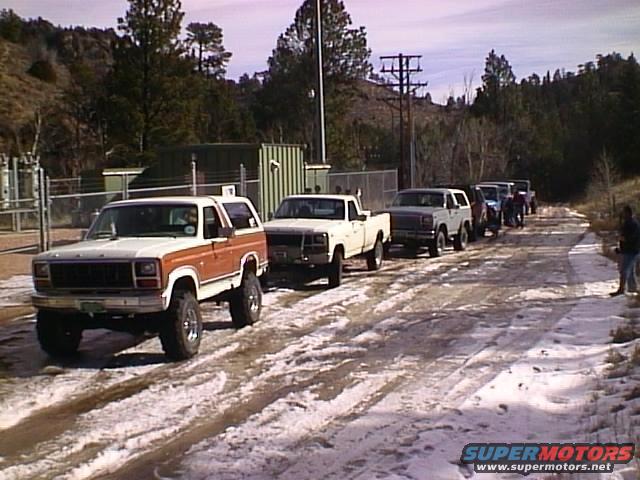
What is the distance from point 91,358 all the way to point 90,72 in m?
45.1

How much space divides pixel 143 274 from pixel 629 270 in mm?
8630

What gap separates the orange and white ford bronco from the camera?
9984 mm

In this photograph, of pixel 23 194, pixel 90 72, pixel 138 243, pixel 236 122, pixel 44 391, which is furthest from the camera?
pixel 236 122

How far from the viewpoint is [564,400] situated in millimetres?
8477

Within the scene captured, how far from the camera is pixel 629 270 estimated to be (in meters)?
15.0

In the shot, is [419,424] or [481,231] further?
[481,231]

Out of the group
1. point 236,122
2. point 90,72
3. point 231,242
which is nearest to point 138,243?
point 231,242

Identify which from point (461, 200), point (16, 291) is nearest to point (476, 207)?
point (461, 200)

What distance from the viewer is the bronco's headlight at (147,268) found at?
9922 millimetres

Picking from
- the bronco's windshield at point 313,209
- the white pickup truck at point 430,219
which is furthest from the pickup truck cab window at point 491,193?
the bronco's windshield at point 313,209

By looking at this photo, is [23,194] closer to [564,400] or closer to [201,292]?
[201,292]

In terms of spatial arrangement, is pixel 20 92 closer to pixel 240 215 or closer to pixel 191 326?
pixel 240 215

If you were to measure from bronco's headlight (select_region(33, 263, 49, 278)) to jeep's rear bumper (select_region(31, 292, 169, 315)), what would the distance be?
1.32 ft

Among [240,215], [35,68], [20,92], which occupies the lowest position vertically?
[240,215]
